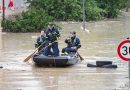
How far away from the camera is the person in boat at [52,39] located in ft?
66.1

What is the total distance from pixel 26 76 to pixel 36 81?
3.88 feet

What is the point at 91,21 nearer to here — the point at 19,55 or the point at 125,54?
the point at 19,55

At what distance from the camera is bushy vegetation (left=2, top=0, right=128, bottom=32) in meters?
38.8

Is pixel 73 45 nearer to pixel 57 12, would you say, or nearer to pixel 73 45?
pixel 73 45

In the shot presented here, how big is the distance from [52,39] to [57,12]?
111ft

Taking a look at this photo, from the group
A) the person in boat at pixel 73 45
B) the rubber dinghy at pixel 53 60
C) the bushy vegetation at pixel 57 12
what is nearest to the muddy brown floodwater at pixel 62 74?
the rubber dinghy at pixel 53 60

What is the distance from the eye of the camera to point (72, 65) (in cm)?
2036

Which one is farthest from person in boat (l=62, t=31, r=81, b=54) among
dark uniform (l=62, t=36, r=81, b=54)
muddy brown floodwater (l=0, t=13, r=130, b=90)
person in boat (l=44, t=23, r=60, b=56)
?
person in boat (l=44, t=23, r=60, b=56)

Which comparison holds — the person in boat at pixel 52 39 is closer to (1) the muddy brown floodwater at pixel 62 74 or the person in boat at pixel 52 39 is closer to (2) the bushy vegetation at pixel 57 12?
(1) the muddy brown floodwater at pixel 62 74

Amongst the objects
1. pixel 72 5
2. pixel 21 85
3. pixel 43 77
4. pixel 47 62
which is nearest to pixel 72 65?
pixel 47 62

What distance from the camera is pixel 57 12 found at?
54188 millimetres

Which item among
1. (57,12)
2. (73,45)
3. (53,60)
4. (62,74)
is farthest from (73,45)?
(57,12)

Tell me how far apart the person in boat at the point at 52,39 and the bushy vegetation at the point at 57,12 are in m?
18.0

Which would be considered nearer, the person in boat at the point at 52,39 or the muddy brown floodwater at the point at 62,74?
the muddy brown floodwater at the point at 62,74
